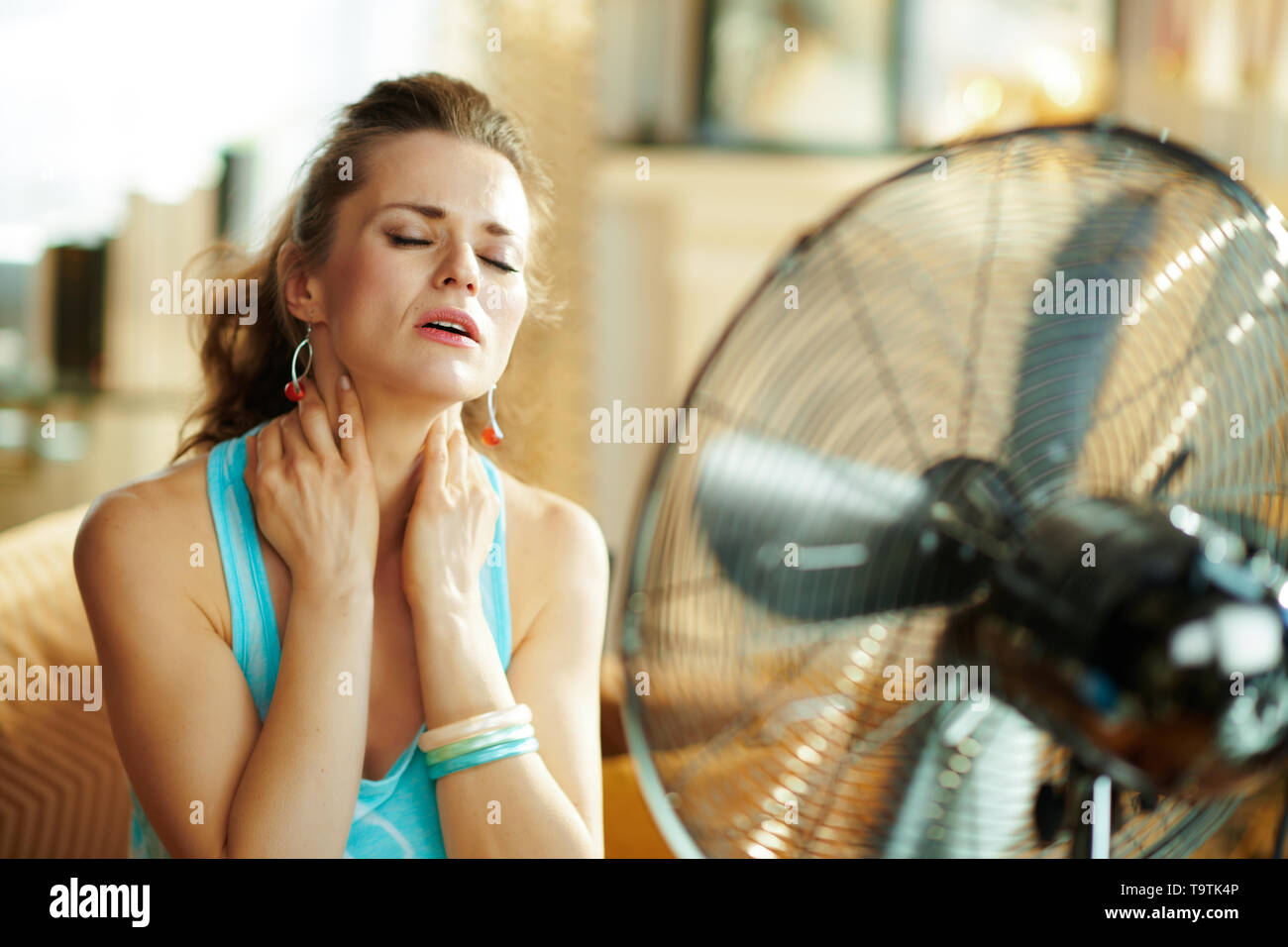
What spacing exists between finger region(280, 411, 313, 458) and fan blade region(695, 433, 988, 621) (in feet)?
0.90

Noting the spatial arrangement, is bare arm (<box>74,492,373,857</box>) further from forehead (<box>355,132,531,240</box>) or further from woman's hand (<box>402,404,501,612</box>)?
forehead (<box>355,132,531,240</box>)

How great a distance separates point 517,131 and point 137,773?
20.0 inches

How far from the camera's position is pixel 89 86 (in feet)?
6.70

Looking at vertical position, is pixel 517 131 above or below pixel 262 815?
above

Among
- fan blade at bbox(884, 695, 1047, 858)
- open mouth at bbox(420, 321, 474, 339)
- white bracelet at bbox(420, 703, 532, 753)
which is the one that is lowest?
fan blade at bbox(884, 695, 1047, 858)

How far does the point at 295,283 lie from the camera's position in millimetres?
738

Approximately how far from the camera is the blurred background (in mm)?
2119

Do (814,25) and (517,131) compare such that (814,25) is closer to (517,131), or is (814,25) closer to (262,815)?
(517,131)

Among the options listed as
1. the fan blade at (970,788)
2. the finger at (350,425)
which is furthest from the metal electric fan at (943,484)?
the finger at (350,425)

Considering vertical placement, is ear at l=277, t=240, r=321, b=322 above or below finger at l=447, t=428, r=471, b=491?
above

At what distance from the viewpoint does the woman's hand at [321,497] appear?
2.24ft

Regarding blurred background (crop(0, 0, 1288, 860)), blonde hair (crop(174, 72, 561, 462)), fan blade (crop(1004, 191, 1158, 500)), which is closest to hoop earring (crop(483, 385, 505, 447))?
blonde hair (crop(174, 72, 561, 462))

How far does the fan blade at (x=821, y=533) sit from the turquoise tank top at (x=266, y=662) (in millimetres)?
193
